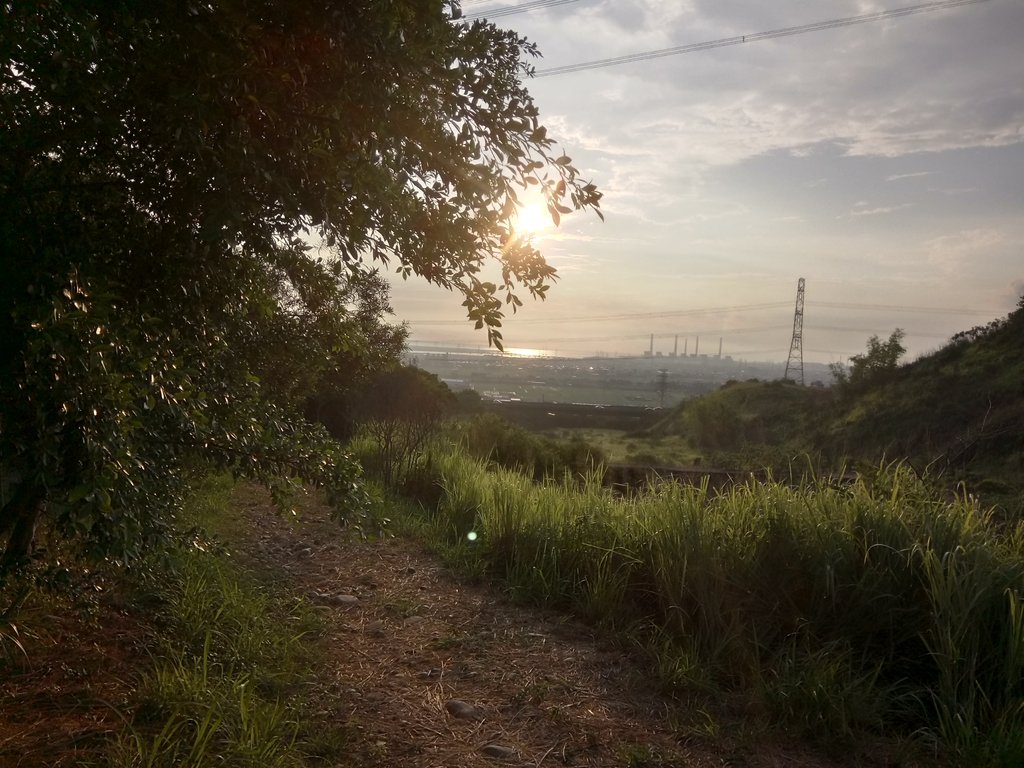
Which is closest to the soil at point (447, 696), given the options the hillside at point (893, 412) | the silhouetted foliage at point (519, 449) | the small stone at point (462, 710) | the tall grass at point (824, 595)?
the small stone at point (462, 710)

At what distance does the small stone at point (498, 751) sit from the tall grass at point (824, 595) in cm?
110

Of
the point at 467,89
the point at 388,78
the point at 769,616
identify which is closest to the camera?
the point at 388,78

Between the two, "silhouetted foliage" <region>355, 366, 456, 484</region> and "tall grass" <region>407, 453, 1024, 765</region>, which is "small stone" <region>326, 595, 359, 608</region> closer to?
"tall grass" <region>407, 453, 1024, 765</region>

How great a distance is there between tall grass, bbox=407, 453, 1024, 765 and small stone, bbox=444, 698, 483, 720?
1.09 meters

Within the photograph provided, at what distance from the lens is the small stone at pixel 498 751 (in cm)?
345

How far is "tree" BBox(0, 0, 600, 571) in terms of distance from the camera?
2.15 m

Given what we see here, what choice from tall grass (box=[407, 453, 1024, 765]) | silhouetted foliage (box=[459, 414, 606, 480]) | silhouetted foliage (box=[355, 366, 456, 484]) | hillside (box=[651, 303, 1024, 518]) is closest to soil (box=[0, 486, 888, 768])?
tall grass (box=[407, 453, 1024, 765])

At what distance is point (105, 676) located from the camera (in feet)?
11.6

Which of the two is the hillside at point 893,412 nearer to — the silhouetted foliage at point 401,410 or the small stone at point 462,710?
the silhouetted foliage at point 401,410

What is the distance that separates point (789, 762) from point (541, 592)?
247cm

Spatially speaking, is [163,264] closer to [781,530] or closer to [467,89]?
[467,89]

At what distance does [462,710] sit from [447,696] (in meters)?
0.22

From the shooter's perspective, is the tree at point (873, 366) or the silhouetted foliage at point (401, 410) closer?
the silhouetted foliage at point (401, 410)

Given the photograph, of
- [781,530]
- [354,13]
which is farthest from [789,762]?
[354,13]
